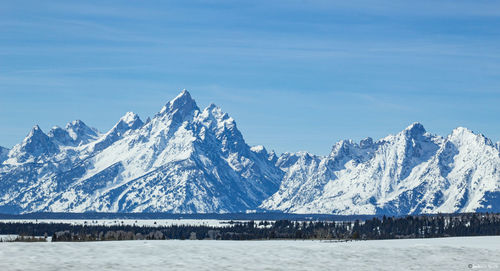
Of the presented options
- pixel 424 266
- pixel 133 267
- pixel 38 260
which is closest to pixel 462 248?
pixel 424 266

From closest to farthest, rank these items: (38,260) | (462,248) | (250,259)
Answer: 1. (38,260)
2. (250,259)
3. (462,248)

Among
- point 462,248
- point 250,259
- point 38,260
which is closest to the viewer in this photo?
point 38,260

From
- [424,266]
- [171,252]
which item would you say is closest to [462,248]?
[424,266]

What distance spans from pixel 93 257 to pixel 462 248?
147 feet

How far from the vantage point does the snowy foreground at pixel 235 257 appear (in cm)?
7269

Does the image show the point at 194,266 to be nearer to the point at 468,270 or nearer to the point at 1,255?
the point at 1,255

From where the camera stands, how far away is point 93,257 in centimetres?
7606

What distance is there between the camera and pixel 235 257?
80.2 m

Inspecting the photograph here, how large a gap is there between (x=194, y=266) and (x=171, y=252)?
9.03 m

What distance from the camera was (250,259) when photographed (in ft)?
260

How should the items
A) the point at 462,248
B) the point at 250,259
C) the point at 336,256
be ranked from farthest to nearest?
the point at 462,248
the point at 336,256
the point at 250,259

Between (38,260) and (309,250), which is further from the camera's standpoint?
(309,250)

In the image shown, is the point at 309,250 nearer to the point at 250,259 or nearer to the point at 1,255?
the point at 250,259

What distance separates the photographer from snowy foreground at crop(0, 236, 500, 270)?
→ 72.7m
